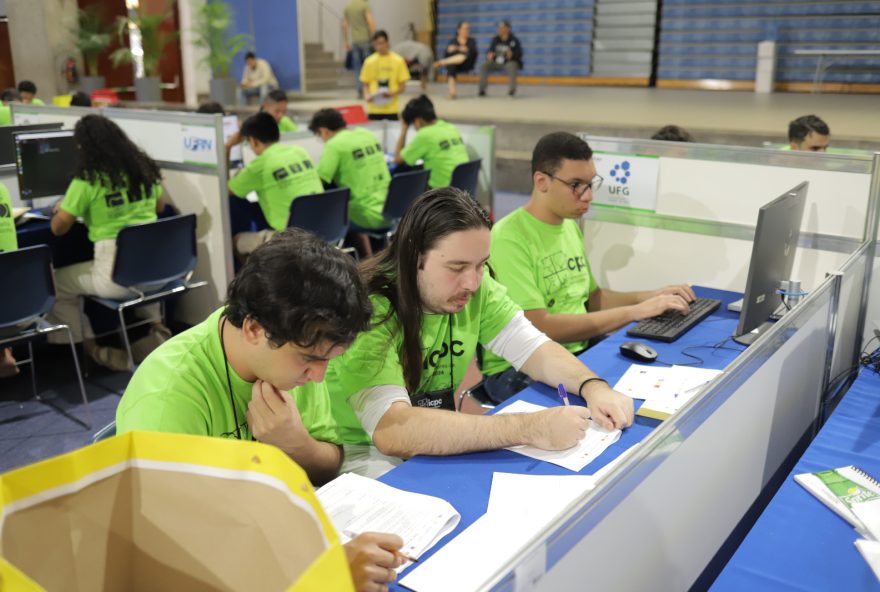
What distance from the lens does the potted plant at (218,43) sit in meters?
11.4

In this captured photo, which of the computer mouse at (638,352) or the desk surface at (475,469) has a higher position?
the computer mouse at (638,352)

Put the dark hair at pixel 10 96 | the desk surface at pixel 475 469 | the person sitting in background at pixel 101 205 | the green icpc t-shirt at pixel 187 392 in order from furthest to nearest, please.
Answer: the dark hair at pixel 10 96, the person sitting in background at pixel 101 205, the desk surface at pixel 475 469, the green icpc t-shirt at pixel 187 392

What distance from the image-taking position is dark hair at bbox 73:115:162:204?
3.74 meters

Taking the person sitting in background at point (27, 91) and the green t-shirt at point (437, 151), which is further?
the person sitting in background at point (27, 91)

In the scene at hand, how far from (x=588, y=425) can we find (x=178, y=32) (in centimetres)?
1200

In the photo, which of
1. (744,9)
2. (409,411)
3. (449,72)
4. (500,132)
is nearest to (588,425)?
(409,411)

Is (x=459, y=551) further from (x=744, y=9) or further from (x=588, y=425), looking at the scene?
(x=744, y=9)

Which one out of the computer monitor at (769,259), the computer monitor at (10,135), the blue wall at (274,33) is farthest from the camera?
the blue wall at (274,33)

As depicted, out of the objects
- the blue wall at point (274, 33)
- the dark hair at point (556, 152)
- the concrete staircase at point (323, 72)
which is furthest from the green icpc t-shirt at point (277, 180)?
the concrete staircase at point (323, 72)

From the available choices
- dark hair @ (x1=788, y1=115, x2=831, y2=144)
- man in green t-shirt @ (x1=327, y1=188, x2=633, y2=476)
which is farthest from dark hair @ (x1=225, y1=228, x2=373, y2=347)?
dark hair @ (x1=788, y1=115, x2=831, y2=144)

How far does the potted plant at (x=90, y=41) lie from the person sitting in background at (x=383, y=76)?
203 inches

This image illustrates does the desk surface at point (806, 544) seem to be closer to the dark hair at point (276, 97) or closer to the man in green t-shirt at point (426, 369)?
the man in green t-shirt at point (426, 369)

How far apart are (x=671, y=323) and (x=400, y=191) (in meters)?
2.78

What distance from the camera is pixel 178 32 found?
12.1m
